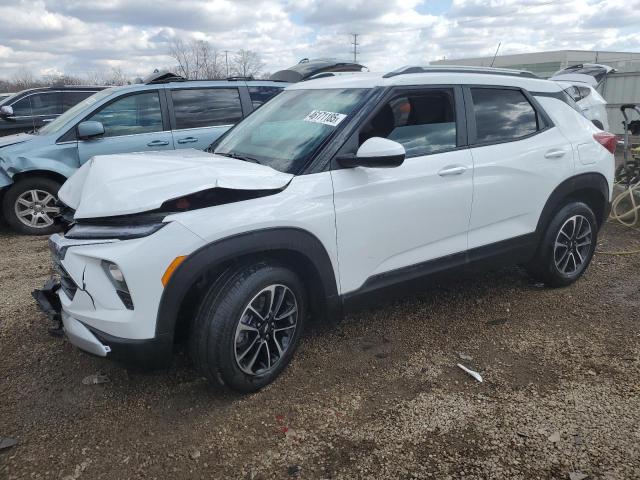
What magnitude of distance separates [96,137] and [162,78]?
1.12 metres

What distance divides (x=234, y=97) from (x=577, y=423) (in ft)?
18.7

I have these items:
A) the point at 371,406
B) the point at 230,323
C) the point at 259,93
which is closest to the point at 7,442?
the point at 230,323

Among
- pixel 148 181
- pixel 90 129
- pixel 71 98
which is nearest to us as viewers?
pixel 148 181

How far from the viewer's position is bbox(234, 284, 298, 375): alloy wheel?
281 cm

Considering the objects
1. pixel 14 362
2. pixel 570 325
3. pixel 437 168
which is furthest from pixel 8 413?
pixel 570 325

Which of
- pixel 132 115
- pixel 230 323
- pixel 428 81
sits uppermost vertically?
pixel 428 81

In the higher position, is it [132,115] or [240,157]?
[132,115]

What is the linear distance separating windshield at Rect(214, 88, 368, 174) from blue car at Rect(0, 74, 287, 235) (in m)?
2.43

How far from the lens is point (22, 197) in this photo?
6293 mm

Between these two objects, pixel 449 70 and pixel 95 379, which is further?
pixel 449 70

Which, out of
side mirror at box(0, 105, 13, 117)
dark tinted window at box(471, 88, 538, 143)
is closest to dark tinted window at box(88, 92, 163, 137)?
side mirror at box(0, 105, 13, 117)

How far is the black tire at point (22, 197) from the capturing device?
623 centimetres

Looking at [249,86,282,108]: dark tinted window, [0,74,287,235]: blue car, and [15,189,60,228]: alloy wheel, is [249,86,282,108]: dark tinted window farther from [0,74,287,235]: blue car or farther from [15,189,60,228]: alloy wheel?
[15,189,60,228]: alloy wheel

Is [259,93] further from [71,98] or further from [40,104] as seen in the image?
[40,104]
